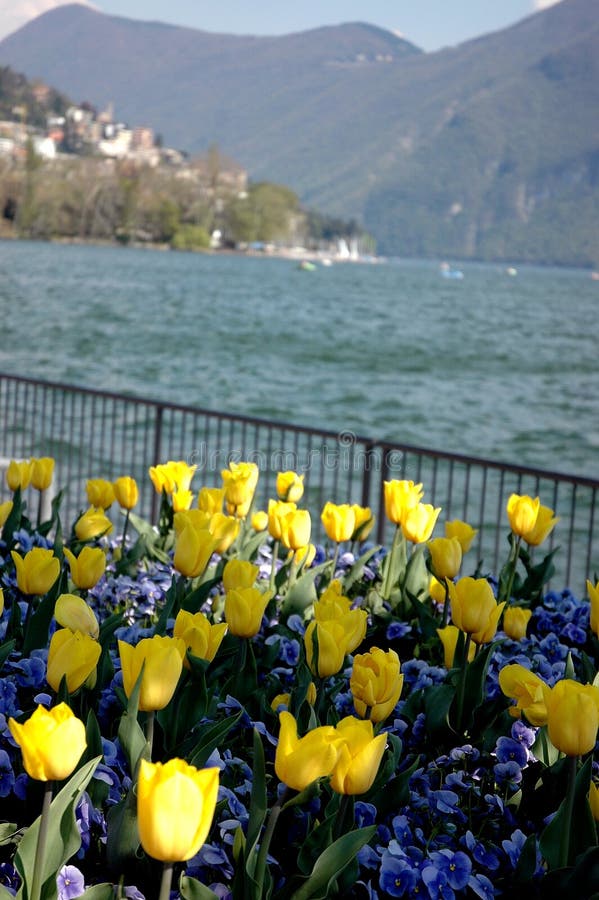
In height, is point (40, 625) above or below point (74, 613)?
below

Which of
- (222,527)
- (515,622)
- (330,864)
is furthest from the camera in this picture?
(222,527)

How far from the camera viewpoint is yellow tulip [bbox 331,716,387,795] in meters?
1.80

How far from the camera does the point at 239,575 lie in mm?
2850

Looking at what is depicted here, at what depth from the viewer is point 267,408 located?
32.2 m

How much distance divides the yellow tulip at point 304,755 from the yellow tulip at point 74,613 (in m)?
0.81

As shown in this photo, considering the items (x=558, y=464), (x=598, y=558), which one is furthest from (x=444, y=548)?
(x=558, y=464)

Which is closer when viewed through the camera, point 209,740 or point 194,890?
point 194,890

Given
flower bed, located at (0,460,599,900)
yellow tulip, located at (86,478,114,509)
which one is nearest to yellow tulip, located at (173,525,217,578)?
flower bed, located at (0,460,599,900)

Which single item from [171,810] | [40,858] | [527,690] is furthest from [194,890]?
[527,690]

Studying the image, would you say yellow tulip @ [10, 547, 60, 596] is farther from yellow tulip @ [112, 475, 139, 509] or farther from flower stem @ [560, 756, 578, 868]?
flower stem @ [560, 756, 578, 868]

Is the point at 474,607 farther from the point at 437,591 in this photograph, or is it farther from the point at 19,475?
the point at 19,475

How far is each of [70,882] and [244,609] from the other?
79 centimetres

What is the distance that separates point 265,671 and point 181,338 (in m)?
47.9

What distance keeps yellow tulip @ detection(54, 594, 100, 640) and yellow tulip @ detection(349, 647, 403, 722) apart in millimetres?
612
